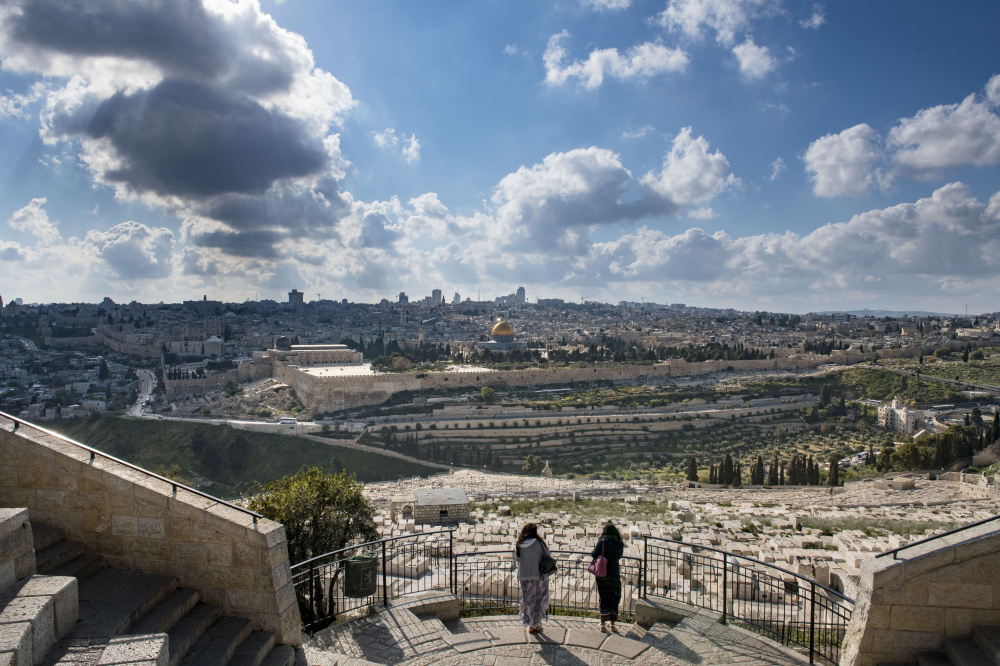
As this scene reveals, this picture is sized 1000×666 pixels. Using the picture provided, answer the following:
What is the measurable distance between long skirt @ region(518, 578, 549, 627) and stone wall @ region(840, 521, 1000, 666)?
6.35 feet

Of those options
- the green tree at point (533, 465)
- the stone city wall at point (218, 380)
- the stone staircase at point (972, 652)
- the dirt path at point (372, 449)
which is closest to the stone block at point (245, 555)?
the stone staircase at point (972, 652)

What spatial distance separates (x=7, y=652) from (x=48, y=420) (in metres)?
39.2

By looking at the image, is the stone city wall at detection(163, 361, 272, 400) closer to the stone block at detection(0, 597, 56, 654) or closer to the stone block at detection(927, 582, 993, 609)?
the stone block at detection(0, 597, 56, 654)

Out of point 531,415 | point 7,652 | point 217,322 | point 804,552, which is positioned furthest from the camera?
point 217,322

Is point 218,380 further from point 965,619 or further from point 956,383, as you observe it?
point 956,383

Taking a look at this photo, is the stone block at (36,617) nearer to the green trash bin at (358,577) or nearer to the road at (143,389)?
the green trash bin at (358,577)

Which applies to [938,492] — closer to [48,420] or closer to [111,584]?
[111,584]

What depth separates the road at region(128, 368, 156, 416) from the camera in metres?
34.8

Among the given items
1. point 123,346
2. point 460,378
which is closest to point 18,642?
point 460,378

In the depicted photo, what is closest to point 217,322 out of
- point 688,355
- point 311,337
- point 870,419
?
point 311,337

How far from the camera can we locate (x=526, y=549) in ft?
13.9

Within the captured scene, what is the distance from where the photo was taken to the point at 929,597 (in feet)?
10.7

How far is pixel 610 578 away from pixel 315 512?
3027 mm

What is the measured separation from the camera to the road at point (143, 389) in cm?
3482
